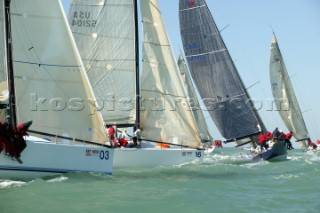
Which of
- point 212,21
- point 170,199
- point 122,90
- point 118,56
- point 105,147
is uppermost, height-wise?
point 212,21

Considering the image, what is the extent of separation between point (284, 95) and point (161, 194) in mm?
33249

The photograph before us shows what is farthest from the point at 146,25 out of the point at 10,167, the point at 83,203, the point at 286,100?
the point at 286,100

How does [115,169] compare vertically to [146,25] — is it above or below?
below

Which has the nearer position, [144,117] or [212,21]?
[144,117]

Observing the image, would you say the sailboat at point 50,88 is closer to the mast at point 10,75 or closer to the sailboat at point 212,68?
the mast at point 10,75

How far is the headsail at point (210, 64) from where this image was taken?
30.2 meters

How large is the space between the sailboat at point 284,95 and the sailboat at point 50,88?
30352 millimetres

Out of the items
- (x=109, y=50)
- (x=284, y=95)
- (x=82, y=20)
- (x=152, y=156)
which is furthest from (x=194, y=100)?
(x=152, y=156)

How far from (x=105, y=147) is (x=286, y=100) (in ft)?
101

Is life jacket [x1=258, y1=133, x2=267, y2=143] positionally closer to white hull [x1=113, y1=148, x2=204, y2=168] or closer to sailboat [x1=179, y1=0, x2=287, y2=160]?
sailboat [x1=179, y1=0, x2=287, y2=160]

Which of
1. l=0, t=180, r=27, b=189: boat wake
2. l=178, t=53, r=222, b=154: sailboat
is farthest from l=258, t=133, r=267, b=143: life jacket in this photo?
l=0, t=180, r=27, b=189: boat wake

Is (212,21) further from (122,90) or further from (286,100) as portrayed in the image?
(286,100)

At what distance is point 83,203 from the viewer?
478 inches

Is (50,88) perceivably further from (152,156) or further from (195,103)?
(195,103)
